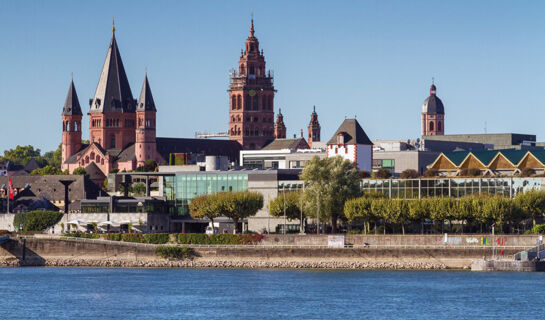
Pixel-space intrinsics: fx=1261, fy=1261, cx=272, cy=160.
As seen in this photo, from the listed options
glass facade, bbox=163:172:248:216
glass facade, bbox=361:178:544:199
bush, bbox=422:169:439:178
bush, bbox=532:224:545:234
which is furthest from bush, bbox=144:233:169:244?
bush, bbox=532:224:545:234

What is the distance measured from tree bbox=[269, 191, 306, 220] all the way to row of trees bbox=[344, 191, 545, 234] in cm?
898

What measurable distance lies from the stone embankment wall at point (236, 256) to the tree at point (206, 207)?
10.4m

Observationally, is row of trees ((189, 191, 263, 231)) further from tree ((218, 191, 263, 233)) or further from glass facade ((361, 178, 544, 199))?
glass facade ((361, 178, 544, 199))

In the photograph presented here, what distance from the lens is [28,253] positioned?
119125mm

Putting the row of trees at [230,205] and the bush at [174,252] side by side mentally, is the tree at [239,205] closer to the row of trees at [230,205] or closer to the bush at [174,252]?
the row of trees at [230,205]

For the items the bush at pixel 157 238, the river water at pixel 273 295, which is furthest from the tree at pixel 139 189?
the river water at pixel 273 295

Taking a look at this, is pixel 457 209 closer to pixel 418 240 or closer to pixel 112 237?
pixel 418 240

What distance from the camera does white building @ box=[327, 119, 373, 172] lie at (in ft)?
497

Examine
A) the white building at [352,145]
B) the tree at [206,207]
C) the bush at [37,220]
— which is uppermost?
the white building at [352,145]

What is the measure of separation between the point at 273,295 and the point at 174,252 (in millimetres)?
27764

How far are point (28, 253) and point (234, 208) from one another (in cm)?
2002

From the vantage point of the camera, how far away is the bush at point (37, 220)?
432 feet

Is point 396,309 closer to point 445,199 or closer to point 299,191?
point 445,199

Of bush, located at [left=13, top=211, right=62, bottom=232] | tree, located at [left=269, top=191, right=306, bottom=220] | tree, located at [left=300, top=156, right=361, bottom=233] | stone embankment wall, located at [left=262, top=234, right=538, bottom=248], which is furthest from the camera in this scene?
bush, located at [left=13, top=211, right=62, bottom=232]
